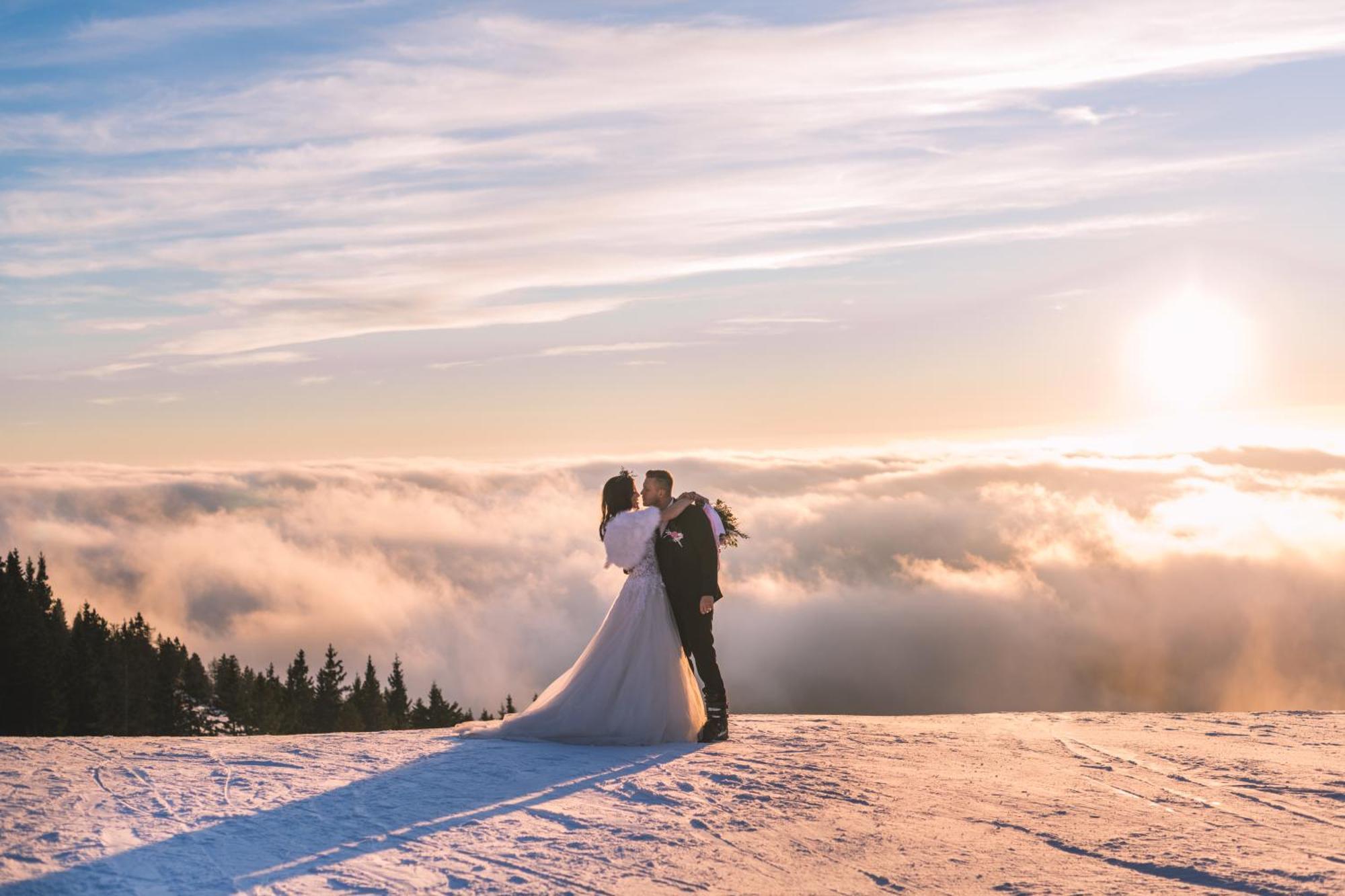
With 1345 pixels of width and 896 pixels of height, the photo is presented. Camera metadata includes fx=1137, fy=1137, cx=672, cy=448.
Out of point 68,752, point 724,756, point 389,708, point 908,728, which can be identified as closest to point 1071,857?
point 724,756

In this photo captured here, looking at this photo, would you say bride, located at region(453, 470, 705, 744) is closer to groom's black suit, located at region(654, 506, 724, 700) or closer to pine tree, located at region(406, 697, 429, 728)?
groom's black suit, located at region(654, 506, 724, 700)

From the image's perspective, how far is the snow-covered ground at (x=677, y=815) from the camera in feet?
27.3

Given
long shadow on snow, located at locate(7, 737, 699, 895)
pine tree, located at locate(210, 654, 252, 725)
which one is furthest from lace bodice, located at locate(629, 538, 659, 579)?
pine tree, located at locate(210, 654, 252, 725)

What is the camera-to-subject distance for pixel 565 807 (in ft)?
33.1

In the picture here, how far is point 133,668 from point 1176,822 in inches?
3304

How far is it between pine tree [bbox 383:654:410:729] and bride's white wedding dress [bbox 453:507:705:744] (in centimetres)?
9131

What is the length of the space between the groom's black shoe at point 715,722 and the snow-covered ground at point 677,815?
1.15 feet

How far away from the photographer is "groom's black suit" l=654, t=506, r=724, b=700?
13.6 meters

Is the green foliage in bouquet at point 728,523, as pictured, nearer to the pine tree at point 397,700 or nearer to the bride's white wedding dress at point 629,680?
the bride's white wedding dress at point 629,680

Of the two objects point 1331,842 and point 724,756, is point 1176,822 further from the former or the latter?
point 724,756

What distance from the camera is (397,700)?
348 ft

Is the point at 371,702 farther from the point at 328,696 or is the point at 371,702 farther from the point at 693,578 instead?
the point at 693,578

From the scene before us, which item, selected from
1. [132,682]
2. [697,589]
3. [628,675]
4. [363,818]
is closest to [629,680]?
[628,675]

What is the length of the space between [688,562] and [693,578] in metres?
0.20
